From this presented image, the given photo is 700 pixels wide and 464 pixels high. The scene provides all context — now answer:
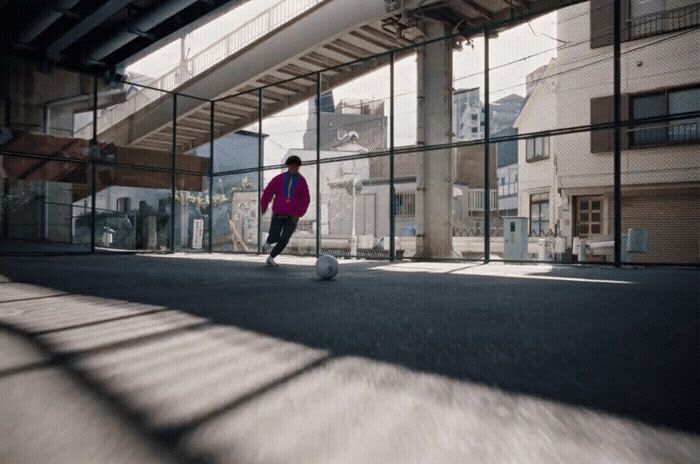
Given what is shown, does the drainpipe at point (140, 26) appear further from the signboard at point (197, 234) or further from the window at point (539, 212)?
the window at point (539, 212)

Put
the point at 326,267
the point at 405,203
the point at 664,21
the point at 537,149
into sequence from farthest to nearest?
the point at 405,203 → the point at 537,149 → the point at 664,21 → the point at 326,267

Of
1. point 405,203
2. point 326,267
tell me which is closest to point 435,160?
point 326,267

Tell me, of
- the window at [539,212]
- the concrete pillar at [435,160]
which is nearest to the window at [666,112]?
the window at [539,212]

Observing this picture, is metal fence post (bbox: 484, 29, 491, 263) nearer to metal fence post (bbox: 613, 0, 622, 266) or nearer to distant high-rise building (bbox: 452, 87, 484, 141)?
metal fence post (bbox: 613, 0, 622, 266)

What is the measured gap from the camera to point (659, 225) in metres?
14.5

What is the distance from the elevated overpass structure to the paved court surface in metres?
7.36

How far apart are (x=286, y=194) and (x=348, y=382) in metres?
5.75

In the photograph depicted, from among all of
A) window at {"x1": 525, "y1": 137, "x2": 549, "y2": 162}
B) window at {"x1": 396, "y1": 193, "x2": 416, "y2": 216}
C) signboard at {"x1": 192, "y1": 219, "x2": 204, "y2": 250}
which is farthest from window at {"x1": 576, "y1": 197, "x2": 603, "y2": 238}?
signboard at {"x1": 192, "y1": 219, "x2": 204, "y2": 250}

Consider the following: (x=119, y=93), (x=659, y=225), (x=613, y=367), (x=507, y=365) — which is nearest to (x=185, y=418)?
(x=507, y=365)

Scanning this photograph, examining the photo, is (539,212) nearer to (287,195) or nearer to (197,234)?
(197,234)

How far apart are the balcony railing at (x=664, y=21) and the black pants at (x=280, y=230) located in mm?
12786

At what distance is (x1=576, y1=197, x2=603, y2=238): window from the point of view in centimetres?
1598

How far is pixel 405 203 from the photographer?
26422mm

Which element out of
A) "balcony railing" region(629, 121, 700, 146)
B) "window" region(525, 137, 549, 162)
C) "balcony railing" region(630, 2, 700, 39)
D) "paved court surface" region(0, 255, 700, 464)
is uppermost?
"balcony railing" region(630, 2, 700, 39)
